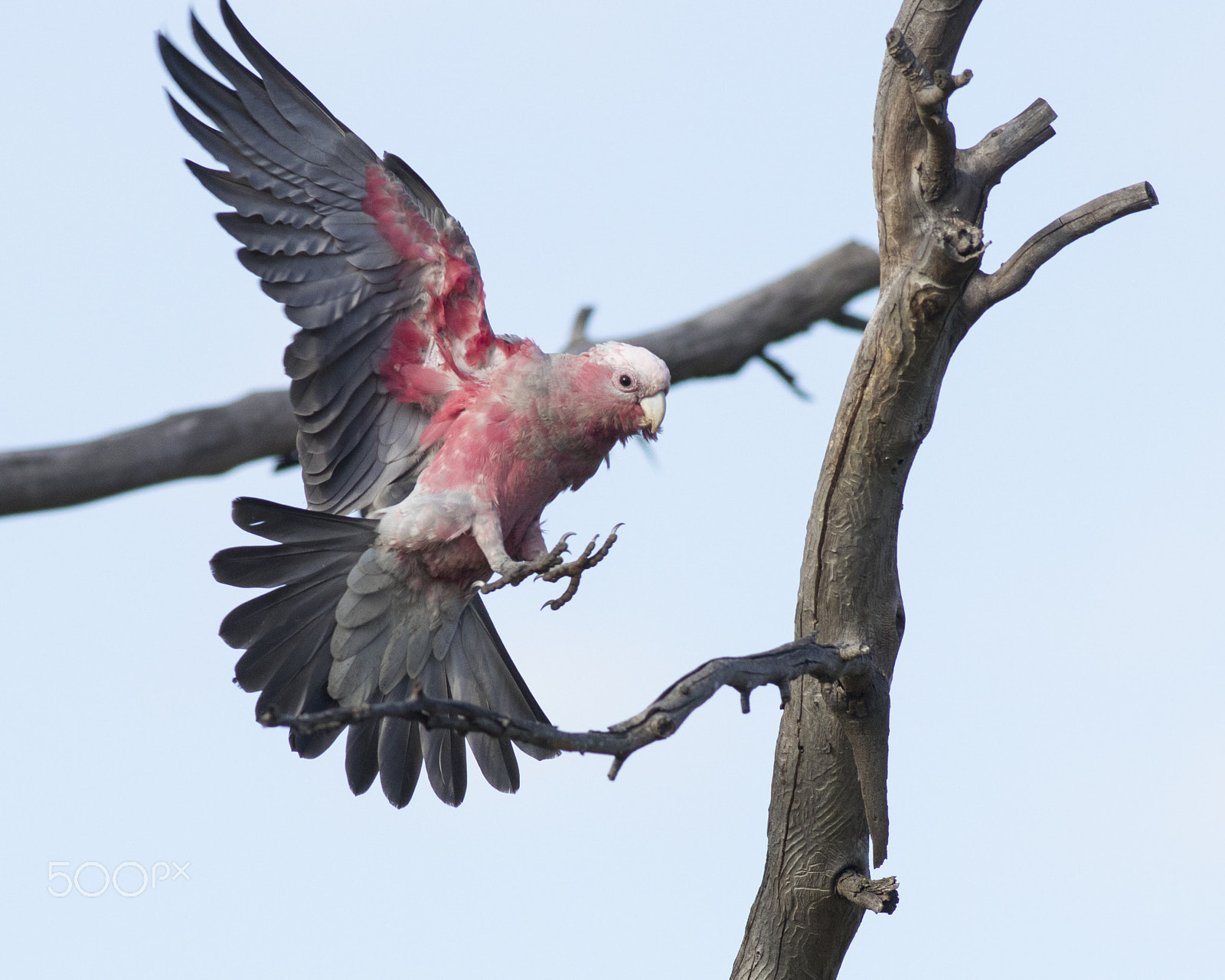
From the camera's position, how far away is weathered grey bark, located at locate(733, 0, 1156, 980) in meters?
3.45

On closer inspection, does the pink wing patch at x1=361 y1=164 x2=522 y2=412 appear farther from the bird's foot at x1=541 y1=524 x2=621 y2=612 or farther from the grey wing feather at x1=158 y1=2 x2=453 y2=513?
the bird's foot at x1=541 y1=524 x2=621 y2=612

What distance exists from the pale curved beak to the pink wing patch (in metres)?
0.62

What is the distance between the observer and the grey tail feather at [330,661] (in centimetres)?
430

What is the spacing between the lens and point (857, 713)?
382cm

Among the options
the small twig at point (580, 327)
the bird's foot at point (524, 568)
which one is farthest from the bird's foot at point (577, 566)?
the small twig at point (580, 327)

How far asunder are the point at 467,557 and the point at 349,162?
156cm

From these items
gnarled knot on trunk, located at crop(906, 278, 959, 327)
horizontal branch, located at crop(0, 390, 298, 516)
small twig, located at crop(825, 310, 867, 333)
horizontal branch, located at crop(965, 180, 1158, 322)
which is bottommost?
gnarled knot on trunk, located at crop(906, 278, 959, 327)

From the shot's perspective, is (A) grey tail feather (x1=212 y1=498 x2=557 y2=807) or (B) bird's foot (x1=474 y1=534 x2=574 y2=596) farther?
(A) grey tail feather (x1=212 y1=498 x2=557 y2=807)

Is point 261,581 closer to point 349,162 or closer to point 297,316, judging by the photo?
point 297,316

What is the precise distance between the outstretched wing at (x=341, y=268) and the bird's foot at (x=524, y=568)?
753 millimetres

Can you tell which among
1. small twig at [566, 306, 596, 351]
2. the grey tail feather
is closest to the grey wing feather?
the grey tail feather

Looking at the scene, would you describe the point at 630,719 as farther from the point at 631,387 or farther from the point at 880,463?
the point at 631,387

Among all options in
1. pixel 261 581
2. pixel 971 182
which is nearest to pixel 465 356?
pixel 261 581

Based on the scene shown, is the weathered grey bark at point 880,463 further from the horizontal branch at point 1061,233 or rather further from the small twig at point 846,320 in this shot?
the small twig at point 846,320
